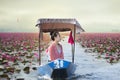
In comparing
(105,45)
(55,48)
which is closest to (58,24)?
(55,48)

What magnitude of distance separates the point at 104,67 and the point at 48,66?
3984 mm

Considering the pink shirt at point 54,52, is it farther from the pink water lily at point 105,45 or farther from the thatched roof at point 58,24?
the pink water lily at point 105,45

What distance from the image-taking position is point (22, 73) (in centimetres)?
1274

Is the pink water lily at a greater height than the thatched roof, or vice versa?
the thatched roof

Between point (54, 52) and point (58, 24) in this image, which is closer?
point (54, 52)

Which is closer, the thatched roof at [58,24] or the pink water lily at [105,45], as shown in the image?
the thatched roof at [58,24]

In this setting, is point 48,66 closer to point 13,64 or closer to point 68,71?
point 68,71

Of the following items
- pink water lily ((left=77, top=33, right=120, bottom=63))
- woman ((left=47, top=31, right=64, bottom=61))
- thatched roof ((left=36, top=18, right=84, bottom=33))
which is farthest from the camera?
pink water lily ((left=77, top=33, right=120, bottom=63))

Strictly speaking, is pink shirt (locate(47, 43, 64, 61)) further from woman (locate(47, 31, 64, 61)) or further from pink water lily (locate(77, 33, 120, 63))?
pink water lily (locate(77, 33, 120, 63))

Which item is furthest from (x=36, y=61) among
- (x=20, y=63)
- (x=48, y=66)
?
(x=48, y=66)

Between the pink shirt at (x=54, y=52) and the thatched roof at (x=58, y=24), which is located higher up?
the thatched roof at (x=58, y=24)

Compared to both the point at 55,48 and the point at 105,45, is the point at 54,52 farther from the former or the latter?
the point at 105,45

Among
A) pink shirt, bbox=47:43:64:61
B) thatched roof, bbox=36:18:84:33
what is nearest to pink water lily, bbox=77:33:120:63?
thatched roof, bbox=36:18:84:33

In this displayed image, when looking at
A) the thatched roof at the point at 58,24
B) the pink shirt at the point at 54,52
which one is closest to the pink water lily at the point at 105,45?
the thatched roof at the point at 58,24
